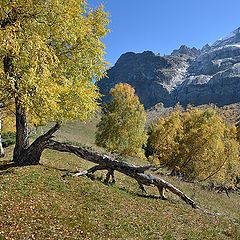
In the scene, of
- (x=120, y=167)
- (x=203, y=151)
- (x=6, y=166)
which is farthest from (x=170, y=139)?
(x=6, y=166)

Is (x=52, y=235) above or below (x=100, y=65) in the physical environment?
below

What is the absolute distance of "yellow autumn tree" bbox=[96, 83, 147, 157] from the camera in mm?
53188

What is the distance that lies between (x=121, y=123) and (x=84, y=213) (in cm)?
3756

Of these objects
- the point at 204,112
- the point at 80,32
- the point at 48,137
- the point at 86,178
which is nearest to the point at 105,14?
the point at 80,32

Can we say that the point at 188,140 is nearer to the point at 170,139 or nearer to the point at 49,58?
the point at 170,139

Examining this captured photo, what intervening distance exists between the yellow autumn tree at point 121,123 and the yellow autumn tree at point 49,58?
2966cm

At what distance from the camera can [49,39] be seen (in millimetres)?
20656

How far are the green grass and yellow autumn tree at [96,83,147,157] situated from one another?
99.6ft

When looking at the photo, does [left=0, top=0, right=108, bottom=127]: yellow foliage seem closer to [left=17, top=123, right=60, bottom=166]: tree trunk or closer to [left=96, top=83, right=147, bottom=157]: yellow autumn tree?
[left=17, top=123, right=60, bottom=166]: tree trunk

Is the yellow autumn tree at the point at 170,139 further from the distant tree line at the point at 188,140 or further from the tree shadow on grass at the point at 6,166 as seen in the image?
the tree shadow on grass at the point at 6,166

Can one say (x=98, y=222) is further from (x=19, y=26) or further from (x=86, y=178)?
(x=19, y=26)

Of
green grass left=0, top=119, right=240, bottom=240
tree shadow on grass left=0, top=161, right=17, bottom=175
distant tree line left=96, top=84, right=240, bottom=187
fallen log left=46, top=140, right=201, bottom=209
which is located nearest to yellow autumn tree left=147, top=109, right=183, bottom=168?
distant tree line left=96, top=84, right=240, bottom=187

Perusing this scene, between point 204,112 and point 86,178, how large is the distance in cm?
3625

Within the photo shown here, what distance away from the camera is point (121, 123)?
176 ft
